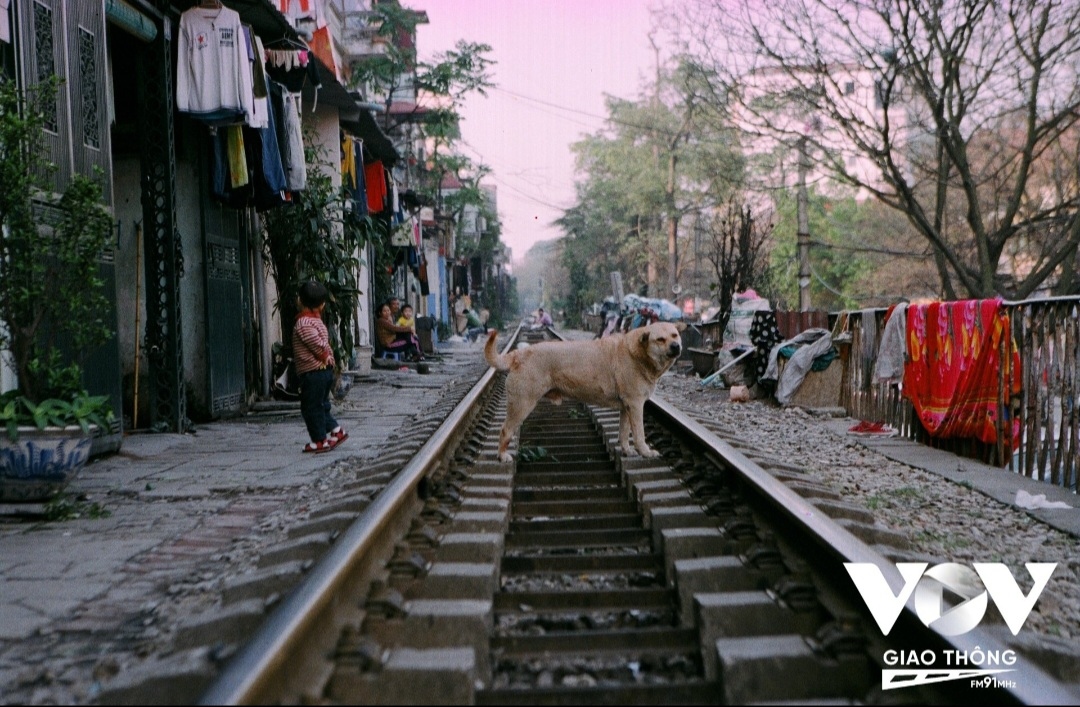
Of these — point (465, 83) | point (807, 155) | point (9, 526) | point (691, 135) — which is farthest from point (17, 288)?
point (691, 135)

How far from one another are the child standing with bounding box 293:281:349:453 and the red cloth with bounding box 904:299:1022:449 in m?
5.26

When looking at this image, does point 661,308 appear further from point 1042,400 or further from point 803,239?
point 1042,400

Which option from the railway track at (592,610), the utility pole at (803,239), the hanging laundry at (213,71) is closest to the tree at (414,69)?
the utility pole at (803,239)

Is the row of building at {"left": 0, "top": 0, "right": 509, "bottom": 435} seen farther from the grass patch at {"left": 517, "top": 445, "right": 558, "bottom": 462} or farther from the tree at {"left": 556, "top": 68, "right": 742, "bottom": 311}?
the tree at {"left": 556, "top": 68, "right": 742, "bottom": 311}

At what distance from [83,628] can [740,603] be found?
241 cm

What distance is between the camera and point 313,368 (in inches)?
315

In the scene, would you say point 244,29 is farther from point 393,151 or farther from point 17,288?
point 393,151

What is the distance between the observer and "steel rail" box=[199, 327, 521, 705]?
211cm

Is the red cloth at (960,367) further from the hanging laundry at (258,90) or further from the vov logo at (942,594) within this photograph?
the hanging laundry at (258,90)

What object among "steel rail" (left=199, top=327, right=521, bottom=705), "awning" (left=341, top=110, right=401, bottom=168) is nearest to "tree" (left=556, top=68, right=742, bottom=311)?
"awning" (left=341, top=110, right=401, bottom=168)

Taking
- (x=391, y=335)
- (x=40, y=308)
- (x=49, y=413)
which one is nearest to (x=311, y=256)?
(x=40, y=308)

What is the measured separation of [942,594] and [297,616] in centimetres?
199

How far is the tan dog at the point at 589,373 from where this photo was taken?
241 inches

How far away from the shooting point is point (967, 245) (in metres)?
24.1
